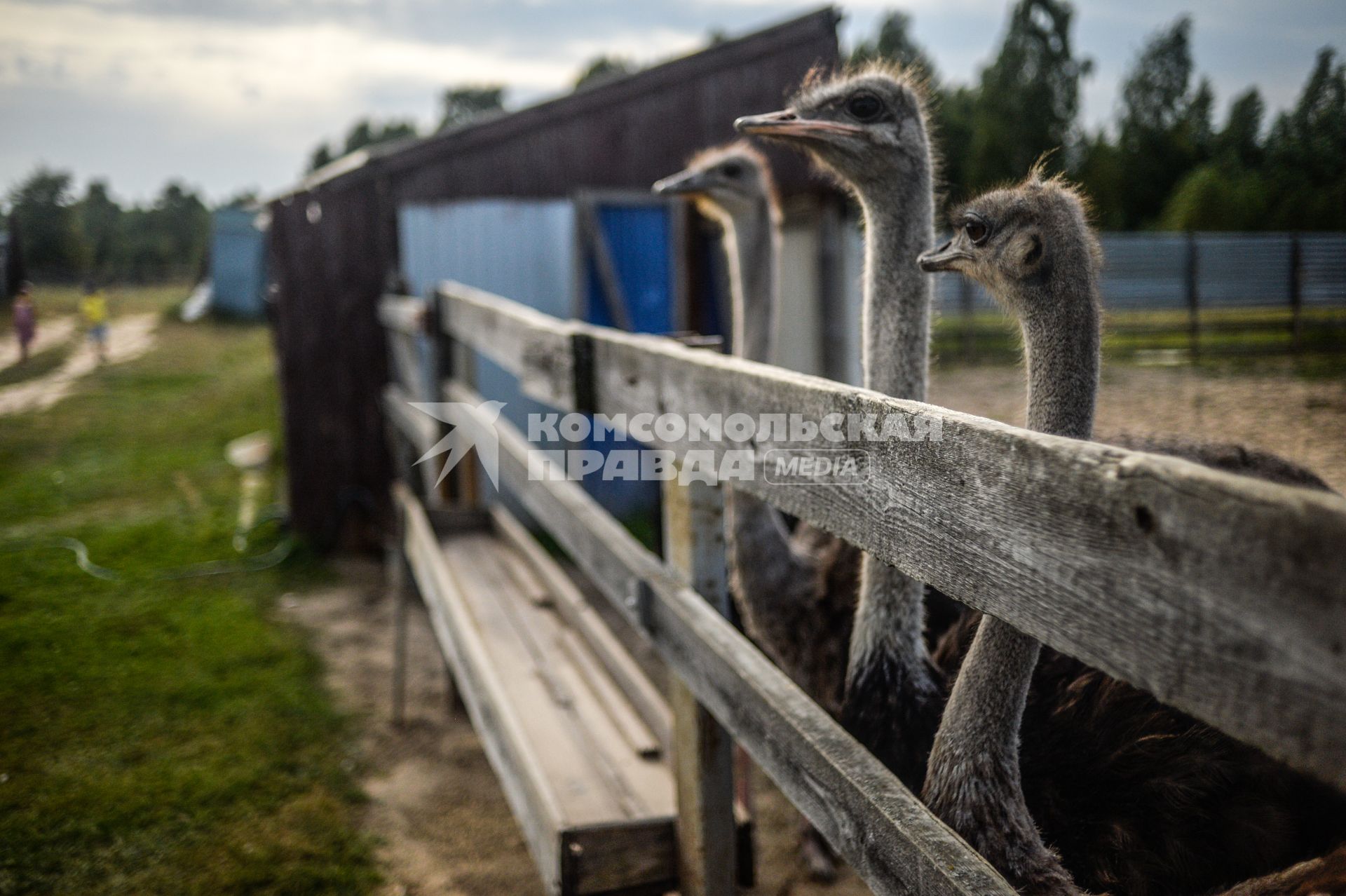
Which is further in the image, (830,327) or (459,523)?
(830,327)

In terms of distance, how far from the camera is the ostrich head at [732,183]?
9.87 ft

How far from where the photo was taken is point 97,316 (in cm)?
936

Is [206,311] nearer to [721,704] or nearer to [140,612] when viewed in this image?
[140,612]

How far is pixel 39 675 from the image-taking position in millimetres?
4570

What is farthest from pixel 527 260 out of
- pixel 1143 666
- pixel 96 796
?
pixel 1143 666

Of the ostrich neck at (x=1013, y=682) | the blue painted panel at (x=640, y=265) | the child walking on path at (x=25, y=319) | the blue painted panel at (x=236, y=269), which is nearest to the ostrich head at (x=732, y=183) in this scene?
the ostrich neck at (x=1013, y=682)

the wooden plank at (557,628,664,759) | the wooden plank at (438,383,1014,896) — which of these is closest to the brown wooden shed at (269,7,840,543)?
the wooden plank at (557,628,664,759)

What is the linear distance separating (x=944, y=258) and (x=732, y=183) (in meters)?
1.51

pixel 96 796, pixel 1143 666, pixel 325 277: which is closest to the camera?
pixel 1143 666

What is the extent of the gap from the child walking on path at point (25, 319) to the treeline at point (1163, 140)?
275 inches

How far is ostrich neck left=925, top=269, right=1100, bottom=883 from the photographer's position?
1359 mm

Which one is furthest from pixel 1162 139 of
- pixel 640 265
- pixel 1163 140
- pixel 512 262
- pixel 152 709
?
pixel 512 262

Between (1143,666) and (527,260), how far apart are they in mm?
6798
